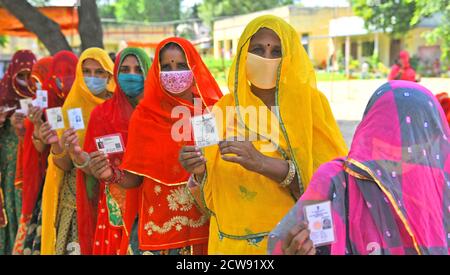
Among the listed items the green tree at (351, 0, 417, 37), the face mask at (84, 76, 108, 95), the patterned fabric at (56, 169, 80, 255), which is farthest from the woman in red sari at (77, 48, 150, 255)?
the green tree at (351, 0, 417, 37)

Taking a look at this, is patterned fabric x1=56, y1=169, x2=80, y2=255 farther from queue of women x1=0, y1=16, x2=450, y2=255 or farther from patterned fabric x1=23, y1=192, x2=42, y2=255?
patterned fabric x1=23, y1=192, x2=42, y2=255

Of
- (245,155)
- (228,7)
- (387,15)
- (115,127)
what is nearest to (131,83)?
(115,127)

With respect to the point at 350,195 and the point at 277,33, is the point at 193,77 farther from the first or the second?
the point at 350,195

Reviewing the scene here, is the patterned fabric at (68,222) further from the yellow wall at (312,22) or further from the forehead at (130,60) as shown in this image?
the yellow wall at (312,22)

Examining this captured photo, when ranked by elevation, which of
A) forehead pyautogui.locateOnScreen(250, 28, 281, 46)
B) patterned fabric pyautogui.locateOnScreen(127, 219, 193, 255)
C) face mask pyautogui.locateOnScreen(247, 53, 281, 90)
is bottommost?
patterned fabric pyautogui.locateOnScreen(127, 219, 193, 255)

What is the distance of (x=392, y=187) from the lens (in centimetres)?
159

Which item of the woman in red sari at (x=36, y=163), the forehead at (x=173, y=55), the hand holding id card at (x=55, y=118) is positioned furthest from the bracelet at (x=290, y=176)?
the woman in red sari at (x=36, y=163)

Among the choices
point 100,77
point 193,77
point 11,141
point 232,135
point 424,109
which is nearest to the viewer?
point 424,109

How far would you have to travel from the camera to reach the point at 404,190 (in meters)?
1.58

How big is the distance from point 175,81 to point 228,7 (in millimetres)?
38004

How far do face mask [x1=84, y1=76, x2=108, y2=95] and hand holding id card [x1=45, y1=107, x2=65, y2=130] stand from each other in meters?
0.56

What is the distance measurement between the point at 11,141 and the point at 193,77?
255 cm

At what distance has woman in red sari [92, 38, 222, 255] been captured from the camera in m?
2.68
